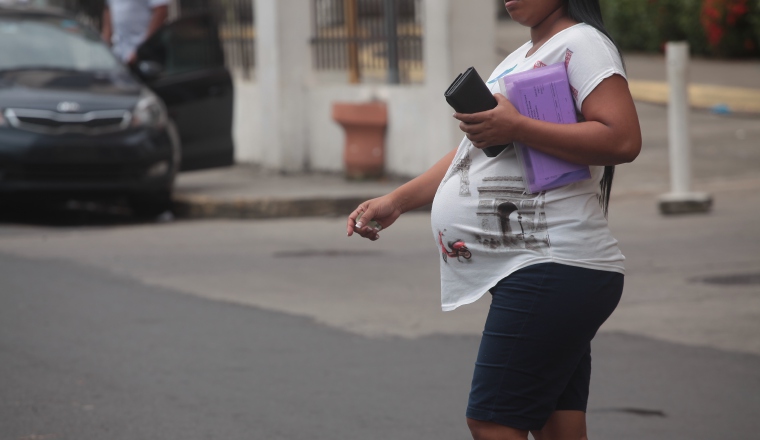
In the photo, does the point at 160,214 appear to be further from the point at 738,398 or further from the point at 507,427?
the point at 507,427

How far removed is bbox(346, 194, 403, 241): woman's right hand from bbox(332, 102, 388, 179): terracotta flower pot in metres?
8.64

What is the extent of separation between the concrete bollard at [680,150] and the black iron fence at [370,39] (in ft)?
8.87

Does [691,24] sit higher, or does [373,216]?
[373,216]

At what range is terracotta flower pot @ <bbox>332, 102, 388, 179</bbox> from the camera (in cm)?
1188

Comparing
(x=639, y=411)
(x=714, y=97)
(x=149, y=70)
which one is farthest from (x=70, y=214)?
(x=714, y=97)

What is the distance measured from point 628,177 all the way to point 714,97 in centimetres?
643

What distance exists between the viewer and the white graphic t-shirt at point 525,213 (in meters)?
2.78

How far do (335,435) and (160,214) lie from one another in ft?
22.9

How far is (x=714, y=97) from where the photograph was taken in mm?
17828

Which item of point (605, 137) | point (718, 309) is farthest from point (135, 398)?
point (718, 309)

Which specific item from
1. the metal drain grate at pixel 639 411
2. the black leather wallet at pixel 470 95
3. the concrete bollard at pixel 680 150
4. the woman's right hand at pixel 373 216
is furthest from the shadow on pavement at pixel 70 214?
the black leather wallet at pixel 470 95

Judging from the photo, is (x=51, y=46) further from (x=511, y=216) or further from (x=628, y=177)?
(x=511, y=216)

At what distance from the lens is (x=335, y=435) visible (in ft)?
14.8

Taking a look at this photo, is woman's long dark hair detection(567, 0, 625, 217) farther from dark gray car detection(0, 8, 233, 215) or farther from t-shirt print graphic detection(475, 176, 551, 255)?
dark gray car detection(0, 8, 233, 215)
